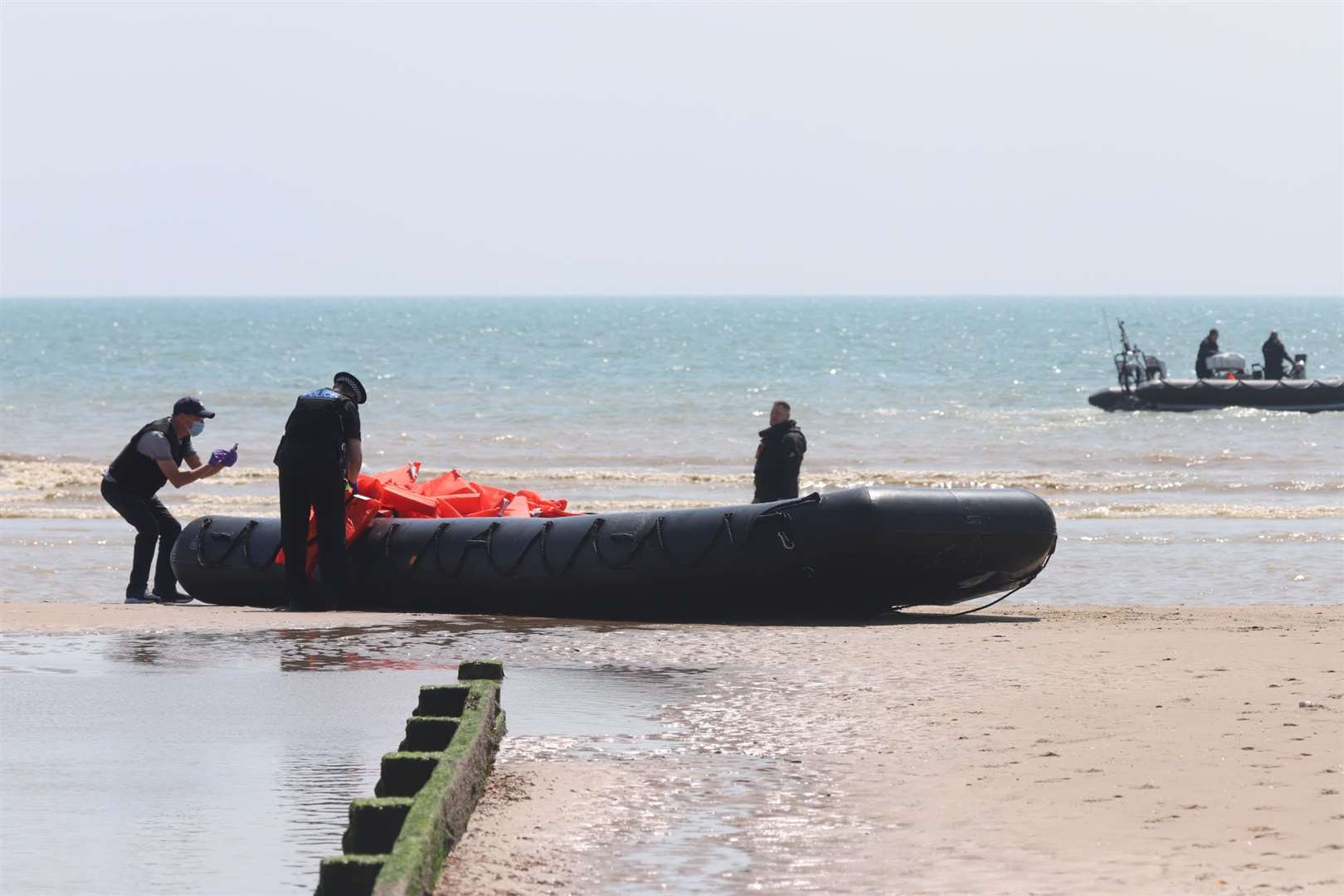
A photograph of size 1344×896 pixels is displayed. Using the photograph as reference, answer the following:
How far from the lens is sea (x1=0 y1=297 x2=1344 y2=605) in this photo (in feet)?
47.8

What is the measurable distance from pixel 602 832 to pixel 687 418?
28.9m

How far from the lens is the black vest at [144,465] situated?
10820mm

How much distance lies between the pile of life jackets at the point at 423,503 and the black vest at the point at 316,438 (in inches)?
18.2

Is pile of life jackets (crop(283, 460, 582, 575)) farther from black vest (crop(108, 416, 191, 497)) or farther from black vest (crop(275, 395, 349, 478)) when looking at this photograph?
black vest (crop(108, 416, 191, 497))

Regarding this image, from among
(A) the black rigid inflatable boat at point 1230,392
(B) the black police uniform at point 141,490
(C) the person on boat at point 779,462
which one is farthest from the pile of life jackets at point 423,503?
(A) the black rigid inflatable boat at point 1230,392

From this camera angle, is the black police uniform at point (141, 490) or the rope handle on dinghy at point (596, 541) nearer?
the rope handle on dinghy at point (596, 541)

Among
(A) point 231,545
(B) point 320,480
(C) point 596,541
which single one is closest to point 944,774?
(C) point 596,541

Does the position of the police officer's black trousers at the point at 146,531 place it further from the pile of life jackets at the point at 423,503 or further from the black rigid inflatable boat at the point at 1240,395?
the black rigid inflatable boat at the point at 1240,395

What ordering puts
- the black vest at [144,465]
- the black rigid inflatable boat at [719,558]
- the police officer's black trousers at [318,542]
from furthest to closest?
the black vest at [144,465], the police officer's black trousers at [318,542], the black rigid inflatable boat at [719,558]

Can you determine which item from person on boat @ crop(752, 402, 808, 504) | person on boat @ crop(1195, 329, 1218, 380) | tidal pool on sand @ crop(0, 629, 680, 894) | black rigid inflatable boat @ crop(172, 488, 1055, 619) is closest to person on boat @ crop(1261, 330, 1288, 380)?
person on boat @ crop(1195, 329, 1218, 380)

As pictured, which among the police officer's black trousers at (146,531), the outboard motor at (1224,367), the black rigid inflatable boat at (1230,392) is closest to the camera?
the police officer's black trousers at (146,531)

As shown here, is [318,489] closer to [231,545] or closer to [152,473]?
[231,545]

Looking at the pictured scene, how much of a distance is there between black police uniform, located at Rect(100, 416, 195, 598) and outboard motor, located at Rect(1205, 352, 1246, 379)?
25963mm

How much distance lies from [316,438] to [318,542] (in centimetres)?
73
